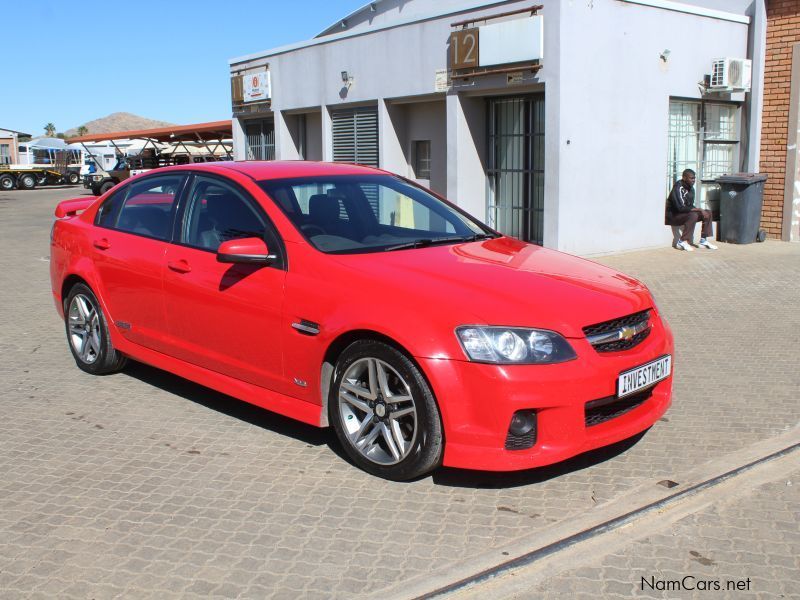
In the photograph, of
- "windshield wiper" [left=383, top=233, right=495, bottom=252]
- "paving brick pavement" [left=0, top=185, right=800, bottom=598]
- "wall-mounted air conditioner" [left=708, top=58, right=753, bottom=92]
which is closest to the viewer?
"paving brick pavement" [left=0, top=185, right=800, bottom=598]

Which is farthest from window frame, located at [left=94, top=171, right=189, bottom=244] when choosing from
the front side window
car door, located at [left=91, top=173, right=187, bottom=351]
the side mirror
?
the side mirror

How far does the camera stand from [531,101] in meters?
14.0

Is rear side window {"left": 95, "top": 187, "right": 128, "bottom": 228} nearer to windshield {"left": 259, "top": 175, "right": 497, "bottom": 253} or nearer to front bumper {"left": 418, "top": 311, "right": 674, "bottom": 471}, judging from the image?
windshield {"left": 259, "top": 175, "right": 497, "bottom": 253}

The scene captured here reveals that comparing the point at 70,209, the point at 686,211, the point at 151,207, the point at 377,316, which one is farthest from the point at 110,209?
the point at 686,211

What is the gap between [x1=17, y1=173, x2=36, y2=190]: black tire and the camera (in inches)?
1770

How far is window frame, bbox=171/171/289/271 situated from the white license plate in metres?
1.92

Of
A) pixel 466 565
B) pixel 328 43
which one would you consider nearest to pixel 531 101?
pixel 328 43

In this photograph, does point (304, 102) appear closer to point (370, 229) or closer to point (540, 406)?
point (370, 229)

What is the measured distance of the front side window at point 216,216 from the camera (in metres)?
5.19

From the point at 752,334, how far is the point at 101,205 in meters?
5.84

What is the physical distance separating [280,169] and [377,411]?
198 centimetres

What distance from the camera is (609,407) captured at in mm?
4367

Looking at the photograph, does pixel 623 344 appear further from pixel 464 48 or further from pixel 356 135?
pixel 356 135

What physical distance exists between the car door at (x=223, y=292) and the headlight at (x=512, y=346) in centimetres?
123
